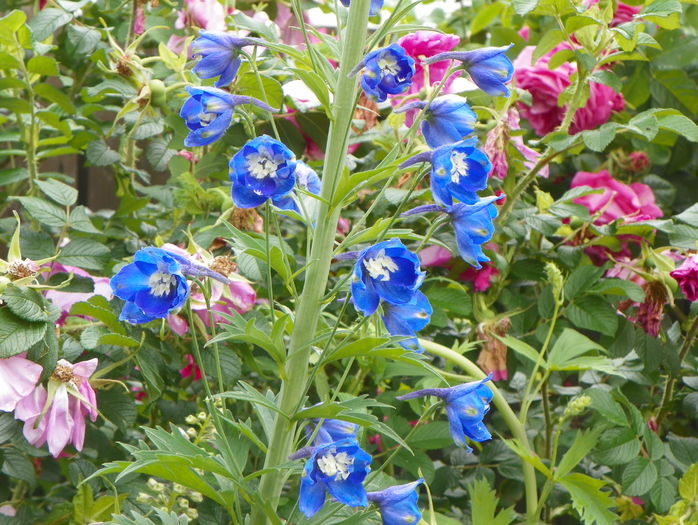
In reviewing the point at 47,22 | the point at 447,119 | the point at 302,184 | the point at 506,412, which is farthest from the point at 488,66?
the point at 47,22

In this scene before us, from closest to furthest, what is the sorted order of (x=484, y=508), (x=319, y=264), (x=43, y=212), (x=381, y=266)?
(x=381, y=266) → (x=319, y=264) → (x=484, y=508) → (x=43, y=212)

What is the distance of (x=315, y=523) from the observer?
0.78 m

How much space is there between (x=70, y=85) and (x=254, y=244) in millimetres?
781

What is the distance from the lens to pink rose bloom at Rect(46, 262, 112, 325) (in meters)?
1.09

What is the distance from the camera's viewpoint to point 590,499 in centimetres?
101

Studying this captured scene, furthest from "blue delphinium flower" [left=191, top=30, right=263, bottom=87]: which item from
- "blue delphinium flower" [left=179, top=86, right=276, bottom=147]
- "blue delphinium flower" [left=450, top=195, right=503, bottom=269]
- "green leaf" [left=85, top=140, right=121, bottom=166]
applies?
"green leaf" [left=85, top=140, right=121, bottom=166]

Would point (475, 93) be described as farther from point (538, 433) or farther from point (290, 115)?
point (538, 433)

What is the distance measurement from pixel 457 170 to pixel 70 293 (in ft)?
1.94

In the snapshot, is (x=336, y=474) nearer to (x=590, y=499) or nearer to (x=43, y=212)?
(x=590, y=499)

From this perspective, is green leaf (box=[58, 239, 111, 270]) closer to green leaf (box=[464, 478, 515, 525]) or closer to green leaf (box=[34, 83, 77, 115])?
green leaf (box=[34, 83, 77, 115])

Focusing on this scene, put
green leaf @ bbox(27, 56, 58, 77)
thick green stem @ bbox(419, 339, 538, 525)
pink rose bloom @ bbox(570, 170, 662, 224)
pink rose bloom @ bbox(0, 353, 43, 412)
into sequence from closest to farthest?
pink rose bloom @ bbox(0, 353, 43, 412), thick green stem @ bbox(419, 339, 538, 525), green leaf @ bbox(27, 56, 58, 77), pink rose bloom @ bbox(570, 170, 662, 224)

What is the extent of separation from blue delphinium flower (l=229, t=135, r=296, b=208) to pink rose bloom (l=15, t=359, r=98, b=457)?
373 mm

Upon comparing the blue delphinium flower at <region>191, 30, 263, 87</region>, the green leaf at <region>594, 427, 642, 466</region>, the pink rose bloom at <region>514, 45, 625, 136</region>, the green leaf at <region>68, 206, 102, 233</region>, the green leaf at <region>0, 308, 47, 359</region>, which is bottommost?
the green leaf at <region>594, 427, 642, 466</region>

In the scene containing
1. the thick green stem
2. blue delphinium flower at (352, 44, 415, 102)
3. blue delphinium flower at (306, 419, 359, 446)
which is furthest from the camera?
the thick green stem
